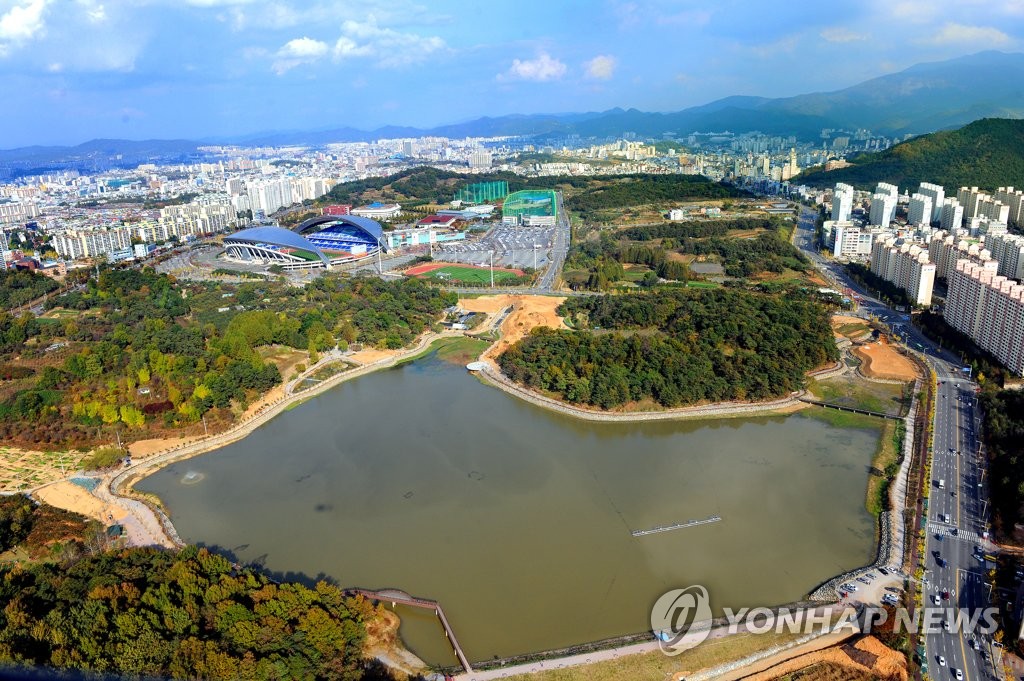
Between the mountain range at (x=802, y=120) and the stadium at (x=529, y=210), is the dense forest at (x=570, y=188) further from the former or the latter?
the mountain range at (x=802, y=120)

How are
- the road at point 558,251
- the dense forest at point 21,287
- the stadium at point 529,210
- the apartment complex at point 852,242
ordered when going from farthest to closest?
1. the stadium at point 529,210
2. the apartment complex at point 852,242
3. the road at point 558,251
4. the dense forest at point 21,287

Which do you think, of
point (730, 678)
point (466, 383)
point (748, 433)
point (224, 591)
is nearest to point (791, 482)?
point (748, 433)

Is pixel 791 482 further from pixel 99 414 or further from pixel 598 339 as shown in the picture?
pixel 99 414

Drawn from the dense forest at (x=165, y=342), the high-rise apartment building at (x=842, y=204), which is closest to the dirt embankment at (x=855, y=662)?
the dense forest at (x=165, y=342)

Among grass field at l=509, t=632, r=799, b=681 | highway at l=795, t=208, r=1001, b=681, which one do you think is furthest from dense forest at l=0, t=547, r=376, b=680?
highway at l=795, t=208, r=1001, b=681

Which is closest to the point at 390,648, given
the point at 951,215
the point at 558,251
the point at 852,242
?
the point at 558,251
